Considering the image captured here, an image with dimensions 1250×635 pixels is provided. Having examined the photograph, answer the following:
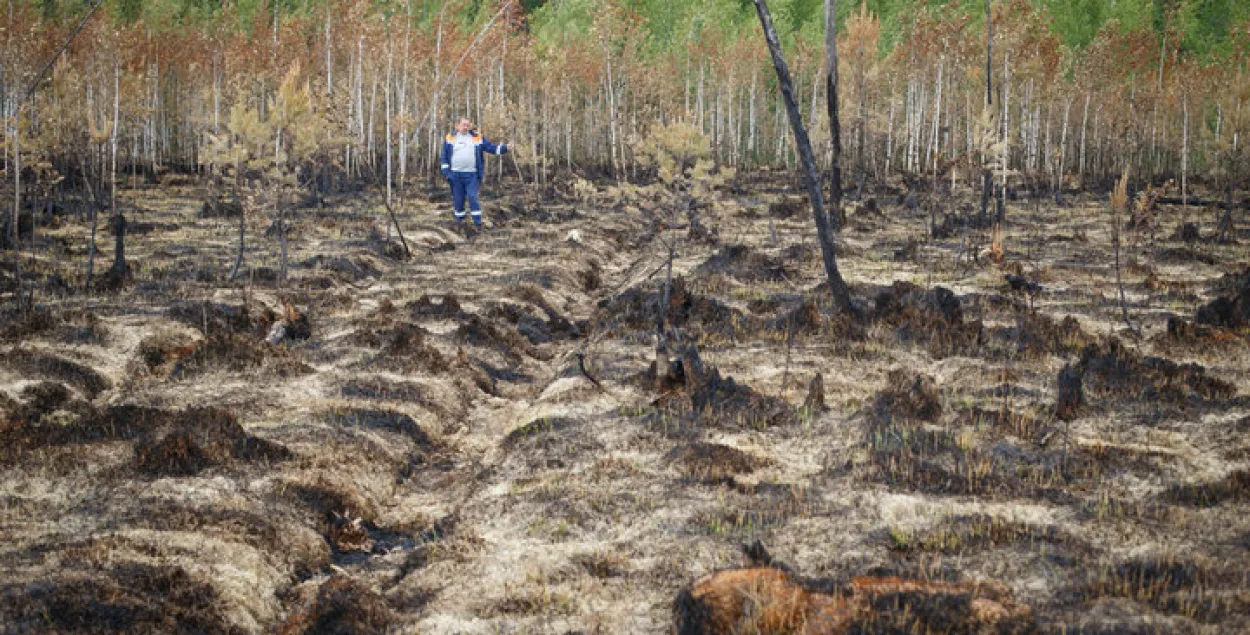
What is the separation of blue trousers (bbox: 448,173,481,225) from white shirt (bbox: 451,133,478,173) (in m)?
0.35

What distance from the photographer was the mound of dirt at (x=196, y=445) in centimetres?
829

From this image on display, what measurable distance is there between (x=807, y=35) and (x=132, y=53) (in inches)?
1519

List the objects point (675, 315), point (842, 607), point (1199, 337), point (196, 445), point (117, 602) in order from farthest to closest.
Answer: point (675, 315), point (1199, 337), point (196, 445), point (117, 602), point (842, 607)

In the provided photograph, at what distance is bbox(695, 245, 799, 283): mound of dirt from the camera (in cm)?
1841

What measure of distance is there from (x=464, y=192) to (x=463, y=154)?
6.35ft

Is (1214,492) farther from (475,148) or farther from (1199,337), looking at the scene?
(475,148)

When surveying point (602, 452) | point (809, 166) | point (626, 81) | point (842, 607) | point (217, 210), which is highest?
point (626, 81)

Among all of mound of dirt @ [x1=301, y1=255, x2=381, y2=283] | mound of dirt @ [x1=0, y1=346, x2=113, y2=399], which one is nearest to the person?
mound of dirt @ [x1=301, y1=255, x2=381, y2=283]

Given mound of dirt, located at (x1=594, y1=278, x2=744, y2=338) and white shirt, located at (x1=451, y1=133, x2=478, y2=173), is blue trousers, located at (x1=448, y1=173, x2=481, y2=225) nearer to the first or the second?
white shirt, located at (x1=451, y1=133, x2=478, y2=173)

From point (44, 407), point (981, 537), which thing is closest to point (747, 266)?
point (44, 407)

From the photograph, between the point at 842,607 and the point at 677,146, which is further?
the point at 677,146

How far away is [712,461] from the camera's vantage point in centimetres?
857

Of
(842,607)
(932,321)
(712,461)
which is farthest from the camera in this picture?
(932,321)

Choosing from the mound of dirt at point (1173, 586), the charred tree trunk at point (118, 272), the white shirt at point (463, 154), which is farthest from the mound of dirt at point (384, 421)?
the white shirt at point (463, 154)
